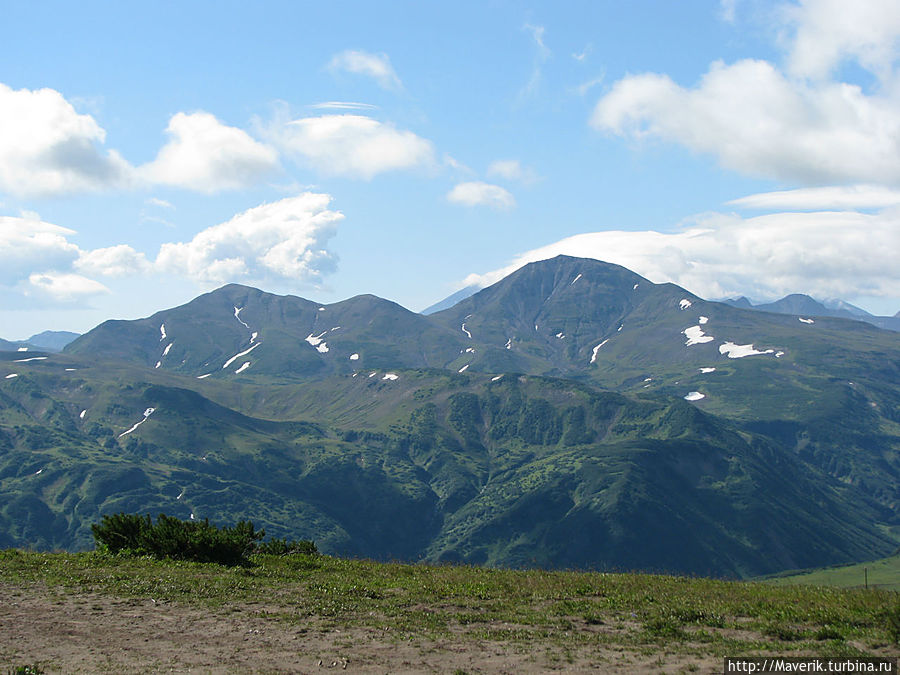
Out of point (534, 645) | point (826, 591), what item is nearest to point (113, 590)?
point (534, 645)

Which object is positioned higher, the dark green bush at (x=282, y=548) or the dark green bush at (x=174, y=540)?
the dark green bush at (x=174, y=540)

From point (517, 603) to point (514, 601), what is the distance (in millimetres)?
279

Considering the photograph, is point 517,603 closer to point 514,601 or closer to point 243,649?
point 514,601

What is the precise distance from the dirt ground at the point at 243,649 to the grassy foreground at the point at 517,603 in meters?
0.40

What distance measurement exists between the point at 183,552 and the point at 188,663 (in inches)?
550

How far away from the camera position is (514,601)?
81.3 feet

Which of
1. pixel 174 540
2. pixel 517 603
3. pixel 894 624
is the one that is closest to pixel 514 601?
pixel 517 603

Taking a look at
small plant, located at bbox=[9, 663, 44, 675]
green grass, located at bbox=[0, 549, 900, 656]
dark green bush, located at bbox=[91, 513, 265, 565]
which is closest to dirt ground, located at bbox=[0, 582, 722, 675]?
small plant, located at bbox=[9, 663, 44, 675]

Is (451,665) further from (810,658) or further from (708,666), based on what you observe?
(810,658)

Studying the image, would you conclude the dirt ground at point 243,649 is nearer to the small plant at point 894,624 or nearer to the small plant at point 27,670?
the small plant at point 27,670

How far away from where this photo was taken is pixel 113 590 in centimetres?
2577

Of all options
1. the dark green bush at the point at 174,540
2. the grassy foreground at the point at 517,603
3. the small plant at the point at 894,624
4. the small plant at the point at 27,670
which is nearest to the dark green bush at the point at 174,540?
the dark green bush at the point at 174,540

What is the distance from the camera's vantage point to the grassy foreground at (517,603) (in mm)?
19781

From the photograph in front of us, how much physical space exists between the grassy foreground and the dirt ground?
1.32ft
